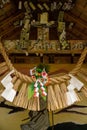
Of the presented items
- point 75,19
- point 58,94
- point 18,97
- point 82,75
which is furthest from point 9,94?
point 75,19

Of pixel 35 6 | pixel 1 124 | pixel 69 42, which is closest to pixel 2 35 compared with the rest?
pixel 35 6

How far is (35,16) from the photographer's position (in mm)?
4473

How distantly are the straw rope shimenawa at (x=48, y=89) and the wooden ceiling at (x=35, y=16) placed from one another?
49 centimetres

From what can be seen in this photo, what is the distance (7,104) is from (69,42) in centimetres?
128

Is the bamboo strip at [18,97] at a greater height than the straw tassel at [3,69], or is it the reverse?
the straw tassel at [3,69]

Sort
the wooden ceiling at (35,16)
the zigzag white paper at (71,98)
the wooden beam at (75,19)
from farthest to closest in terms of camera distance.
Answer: the wooden beam at (75,19)
the wooden ceiling at (35,16)
the zigzag white paper at (71,98)

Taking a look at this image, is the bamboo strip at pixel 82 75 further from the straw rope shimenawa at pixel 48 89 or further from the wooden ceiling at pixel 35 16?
the wooden ceiling at pixel 35 16

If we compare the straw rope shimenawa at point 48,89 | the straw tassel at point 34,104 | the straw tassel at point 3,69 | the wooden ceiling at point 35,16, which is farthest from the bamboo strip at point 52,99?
the wooden ceiling at point 35,16

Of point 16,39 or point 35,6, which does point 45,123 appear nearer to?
point 16,39

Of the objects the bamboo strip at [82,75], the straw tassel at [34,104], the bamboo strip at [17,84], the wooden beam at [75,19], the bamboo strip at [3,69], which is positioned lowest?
the straw tassel at [34,104]

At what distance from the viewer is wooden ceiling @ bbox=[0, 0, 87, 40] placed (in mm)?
4420

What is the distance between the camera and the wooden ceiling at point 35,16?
4.42 metres

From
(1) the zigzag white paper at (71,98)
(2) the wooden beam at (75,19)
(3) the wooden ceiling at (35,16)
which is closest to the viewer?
(1) the zigzag white paper at (71,98)

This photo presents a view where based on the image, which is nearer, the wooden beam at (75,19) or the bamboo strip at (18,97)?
the bamboo strip at (18,97)
